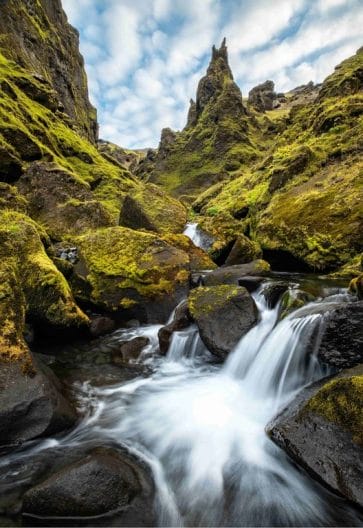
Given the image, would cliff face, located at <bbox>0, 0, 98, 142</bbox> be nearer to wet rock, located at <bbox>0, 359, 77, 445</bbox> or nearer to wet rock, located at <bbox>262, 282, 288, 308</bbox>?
wet rock, located at <bbox>262, 282, 288, 308</bbox>

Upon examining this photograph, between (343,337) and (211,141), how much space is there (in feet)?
235

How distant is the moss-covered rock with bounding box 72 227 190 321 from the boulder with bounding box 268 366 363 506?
21.5ft

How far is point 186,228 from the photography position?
1922cm

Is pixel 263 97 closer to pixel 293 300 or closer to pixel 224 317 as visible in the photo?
pixel 293 300

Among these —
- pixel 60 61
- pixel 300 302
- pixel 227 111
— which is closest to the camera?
pixel 300 302

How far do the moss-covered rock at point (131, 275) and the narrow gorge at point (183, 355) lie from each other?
0.18 ft

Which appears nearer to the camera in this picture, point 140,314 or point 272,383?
point 272,383

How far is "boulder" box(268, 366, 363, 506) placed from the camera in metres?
4.09

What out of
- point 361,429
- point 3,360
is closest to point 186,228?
point 3,360

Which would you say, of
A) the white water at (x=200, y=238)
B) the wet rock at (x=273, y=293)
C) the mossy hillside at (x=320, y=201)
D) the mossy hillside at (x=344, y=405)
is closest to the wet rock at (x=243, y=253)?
the mossy hillside at (x=320, y=201)

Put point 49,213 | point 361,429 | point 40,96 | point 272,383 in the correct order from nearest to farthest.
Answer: point 361,429
point 272,383
point 49,213
point 40,96

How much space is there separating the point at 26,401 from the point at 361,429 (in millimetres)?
4727

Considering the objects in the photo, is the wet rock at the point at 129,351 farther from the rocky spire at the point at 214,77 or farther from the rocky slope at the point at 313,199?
the rocky spire at the point at 214,77

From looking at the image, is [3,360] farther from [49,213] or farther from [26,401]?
[49,213]
